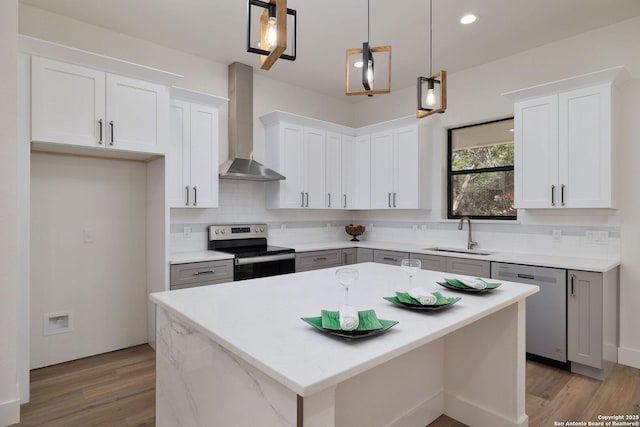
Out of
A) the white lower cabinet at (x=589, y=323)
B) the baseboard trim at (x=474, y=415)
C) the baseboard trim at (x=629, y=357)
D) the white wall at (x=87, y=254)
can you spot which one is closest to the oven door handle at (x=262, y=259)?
the white wall at (x=87, y=254)

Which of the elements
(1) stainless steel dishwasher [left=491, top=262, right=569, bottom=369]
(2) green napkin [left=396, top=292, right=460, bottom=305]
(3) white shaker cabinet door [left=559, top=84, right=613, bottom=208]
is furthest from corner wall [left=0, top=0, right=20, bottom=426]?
Result: (3) white shaker cabinet door [left=559, top=84, right=613, bottom=208]

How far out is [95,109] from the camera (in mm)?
2824

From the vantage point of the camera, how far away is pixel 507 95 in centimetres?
346

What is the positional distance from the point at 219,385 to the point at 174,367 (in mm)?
468

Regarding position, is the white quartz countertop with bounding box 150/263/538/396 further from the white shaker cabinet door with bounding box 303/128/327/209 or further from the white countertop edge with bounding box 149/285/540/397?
the white shaker cabinet door with bounding box 303/128/327/209

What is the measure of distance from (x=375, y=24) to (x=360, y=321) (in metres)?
2.87

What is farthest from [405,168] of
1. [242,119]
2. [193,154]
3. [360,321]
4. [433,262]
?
[360,321]

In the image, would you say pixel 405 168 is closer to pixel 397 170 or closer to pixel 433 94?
pixel 397 170

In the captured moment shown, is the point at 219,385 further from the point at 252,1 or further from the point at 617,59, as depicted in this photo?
the point at 617,59

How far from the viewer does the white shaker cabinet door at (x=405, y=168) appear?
4402 mm

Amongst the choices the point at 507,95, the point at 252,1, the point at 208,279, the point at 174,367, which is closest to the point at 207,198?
the point at 208,279

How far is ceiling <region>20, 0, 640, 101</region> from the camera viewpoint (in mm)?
2936

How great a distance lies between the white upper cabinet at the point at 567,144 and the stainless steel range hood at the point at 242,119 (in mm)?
2525

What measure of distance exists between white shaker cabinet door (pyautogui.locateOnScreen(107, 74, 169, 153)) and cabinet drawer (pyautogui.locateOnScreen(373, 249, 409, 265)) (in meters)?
2.63
